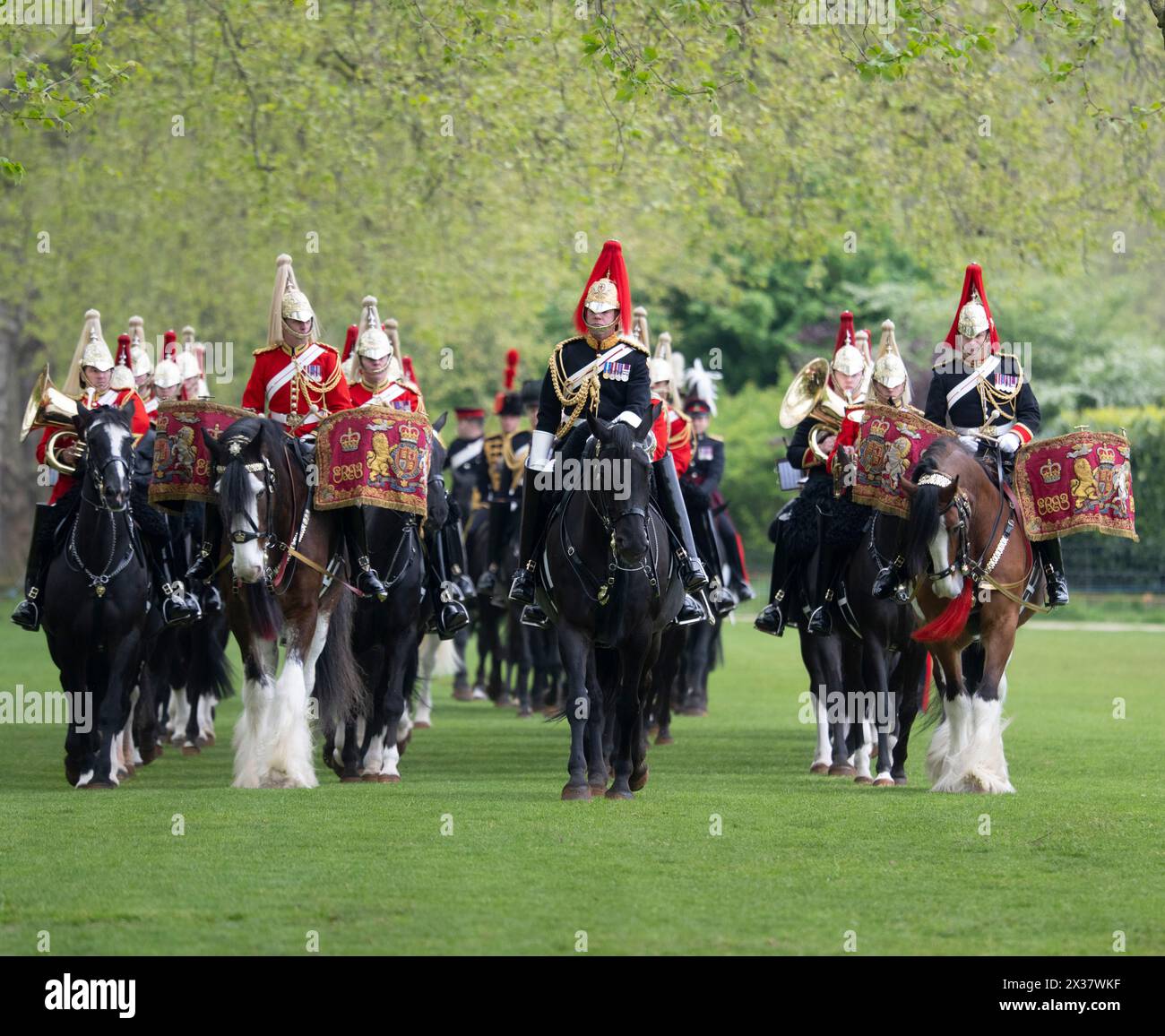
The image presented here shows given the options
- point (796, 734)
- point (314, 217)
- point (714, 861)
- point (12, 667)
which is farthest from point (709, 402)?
point (314, 217)

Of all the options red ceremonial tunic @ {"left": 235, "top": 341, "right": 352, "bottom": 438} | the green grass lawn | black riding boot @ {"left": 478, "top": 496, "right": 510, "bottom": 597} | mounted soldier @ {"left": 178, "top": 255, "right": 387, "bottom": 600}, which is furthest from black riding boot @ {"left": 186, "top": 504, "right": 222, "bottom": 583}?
black riding boot @ {"left": 478, "top": 496, "right": 510, "bottom": 597}

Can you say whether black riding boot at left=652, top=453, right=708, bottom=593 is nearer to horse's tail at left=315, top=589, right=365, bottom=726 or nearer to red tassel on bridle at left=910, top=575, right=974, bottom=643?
red tassel on bridle at left=910, top=575, right=974, bottom=643

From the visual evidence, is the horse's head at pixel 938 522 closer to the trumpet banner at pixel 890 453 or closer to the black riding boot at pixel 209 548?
the trumpet banner at pixel 890 453

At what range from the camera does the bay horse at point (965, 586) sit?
13266 mm

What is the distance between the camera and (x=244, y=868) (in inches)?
413

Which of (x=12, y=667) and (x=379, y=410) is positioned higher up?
(x=379, y=410)

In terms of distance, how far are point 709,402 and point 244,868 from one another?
10346mm

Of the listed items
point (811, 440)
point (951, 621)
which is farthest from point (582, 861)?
point (811, 440)

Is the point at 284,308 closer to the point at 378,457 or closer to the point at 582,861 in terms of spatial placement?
the point at 378,457

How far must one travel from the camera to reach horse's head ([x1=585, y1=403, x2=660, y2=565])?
41.4 feet

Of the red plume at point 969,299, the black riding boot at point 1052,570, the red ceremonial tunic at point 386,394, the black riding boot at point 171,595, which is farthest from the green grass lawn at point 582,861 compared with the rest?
the red plume at point 969,299

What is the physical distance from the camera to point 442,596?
15.6 m

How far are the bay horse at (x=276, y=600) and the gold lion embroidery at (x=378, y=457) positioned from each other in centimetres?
47
